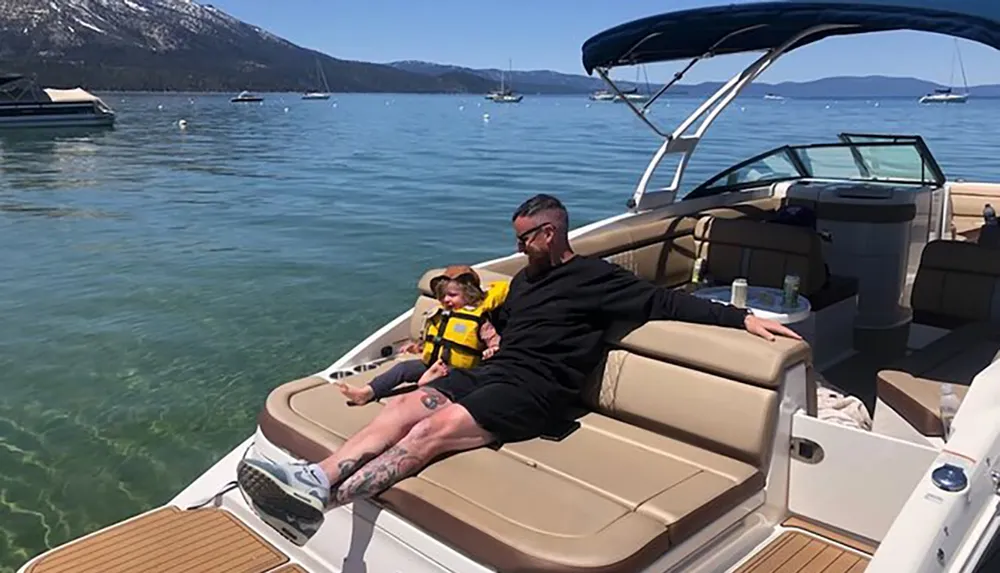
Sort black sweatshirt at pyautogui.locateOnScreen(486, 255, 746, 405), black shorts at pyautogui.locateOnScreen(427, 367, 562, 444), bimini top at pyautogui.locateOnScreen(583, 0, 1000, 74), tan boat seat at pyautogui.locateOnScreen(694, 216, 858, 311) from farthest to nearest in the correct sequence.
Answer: tan boat seat at pyautogui.locateOnScreen(694, 216, 858, 311) < bimini top at pyautogui.locateOnScreen(583, 0, 1000, 74) < black sweatshirt at pyautogui.locateOnScreen(486, 255, 746, 405) < black shorts at pyautogui.locateOnScreen(427, 367, 562, 444)

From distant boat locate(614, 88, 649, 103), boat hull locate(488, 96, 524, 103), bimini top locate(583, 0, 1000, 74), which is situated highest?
bimini top locate(583, 0, 1000, 74)

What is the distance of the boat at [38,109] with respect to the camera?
33438mm

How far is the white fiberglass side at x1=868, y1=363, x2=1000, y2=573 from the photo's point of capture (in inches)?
75.2

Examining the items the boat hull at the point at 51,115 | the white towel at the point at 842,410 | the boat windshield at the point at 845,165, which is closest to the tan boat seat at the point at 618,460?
the white towel at the point at 842,410

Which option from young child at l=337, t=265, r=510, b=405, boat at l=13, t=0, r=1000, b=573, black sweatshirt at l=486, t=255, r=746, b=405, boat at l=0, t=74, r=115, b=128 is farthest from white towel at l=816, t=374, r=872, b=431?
boat at l=0, t=74, r=115, b=128

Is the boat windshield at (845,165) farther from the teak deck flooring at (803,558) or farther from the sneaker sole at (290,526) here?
the sneaker sole at (290,526)

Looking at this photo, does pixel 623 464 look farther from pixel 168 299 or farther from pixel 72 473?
pixel 168 299

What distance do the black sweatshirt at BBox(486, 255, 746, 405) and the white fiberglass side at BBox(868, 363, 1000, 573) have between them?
32.1 inches

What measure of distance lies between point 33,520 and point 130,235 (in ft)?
28.7

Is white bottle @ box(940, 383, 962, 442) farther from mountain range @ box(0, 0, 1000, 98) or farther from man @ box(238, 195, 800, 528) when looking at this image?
mountain range @ box(0, 0, 1000, 98)

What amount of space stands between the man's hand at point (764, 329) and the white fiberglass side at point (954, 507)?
0.58 m

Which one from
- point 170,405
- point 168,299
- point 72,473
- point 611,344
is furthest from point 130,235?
point 611,344

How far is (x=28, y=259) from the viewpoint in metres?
10.5

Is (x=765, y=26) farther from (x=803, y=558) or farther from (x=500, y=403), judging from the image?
(x=803, y=558)
